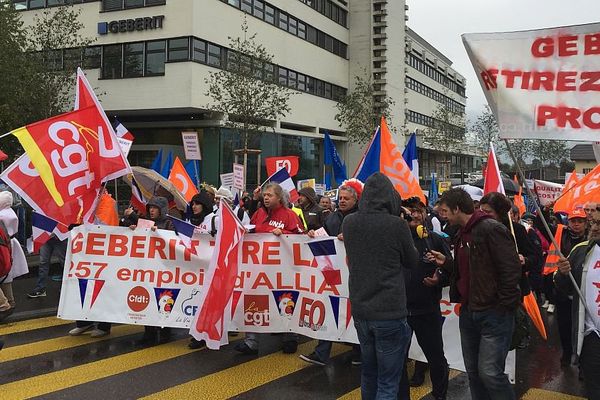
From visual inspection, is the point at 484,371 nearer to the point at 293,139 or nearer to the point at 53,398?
the point at 53,398

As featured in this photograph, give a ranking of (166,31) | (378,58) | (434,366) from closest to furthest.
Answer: (434,366) < (166,31) < (378,58)

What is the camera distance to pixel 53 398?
490 centimetres

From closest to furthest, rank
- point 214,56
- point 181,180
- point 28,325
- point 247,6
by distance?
point 28,325 → point 181,180 → point 214,56 → point 247,6

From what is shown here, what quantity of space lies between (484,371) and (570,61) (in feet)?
7.34

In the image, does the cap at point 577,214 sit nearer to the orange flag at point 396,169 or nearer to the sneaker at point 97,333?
the orange flag at point 396,169

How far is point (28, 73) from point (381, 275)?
2252 cm

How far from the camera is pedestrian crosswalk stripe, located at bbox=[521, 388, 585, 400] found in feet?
16.9

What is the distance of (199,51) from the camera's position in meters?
28.9

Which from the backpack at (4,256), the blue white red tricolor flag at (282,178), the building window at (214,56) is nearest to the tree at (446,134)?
the building window at (214,56)

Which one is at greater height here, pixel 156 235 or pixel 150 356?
pixel 156 235

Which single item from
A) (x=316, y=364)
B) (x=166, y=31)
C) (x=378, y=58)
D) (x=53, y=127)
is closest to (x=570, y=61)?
(x=316, y=364)

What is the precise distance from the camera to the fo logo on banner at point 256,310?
21.1 feet

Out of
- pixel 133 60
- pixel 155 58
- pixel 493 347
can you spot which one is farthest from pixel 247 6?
pixel 493 347

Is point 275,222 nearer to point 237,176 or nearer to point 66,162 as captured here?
point 66,162
